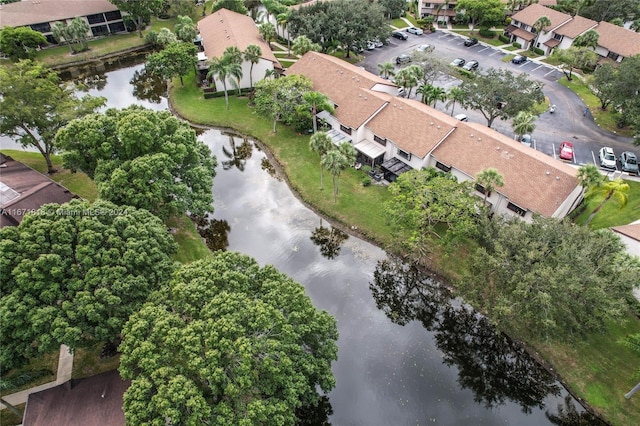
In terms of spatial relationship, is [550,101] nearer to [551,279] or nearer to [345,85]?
[345,85]

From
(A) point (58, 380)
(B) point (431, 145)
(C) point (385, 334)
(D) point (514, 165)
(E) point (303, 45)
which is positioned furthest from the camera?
(E) point (303, 45)

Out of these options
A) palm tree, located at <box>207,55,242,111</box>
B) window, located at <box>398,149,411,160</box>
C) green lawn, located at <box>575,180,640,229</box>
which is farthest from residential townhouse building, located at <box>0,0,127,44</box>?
green lawn, located at <box>575,180,640,229</box>

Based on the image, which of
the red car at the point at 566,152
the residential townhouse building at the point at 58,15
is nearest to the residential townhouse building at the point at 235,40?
the residential townhouse building at the point at 58,15

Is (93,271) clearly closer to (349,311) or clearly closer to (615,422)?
(349,311)

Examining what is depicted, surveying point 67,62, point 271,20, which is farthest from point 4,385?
point 271,20

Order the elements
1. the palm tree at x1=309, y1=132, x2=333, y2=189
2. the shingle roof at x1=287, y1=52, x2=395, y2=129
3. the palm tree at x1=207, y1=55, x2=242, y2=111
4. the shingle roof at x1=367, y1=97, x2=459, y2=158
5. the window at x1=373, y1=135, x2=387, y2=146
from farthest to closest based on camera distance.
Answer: the palm tree at x1=207, y1=55, x2=242, y2=111 → the shingle roof at x1=287, y1=52, x2=395, y2=129 → the window at x1=373, y1=135, x2=387, y2=146 → the shingle roof at x1=367, y1=97, x2=459, y2=158 → the palm tree at x1=309, y1=132, x2=333, y2=189

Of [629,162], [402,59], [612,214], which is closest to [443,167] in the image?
[612,214]

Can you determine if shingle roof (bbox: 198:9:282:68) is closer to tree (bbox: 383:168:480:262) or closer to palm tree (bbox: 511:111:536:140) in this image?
tree (bbox: 383:168:480:262)
